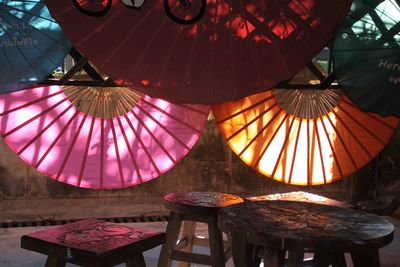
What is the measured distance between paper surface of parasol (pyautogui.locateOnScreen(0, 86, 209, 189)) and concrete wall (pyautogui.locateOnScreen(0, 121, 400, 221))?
2141mm

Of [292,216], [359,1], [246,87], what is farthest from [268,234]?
[359,1]

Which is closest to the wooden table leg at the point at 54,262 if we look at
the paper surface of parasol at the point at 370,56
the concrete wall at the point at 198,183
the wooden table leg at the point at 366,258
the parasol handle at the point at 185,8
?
the parasol handle at the point at 185,8

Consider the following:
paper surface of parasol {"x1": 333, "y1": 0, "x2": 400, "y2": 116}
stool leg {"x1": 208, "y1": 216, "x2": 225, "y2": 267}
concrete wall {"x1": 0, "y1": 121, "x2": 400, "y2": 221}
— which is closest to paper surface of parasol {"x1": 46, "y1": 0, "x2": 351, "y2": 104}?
paper surface of parasol {"x1": 333, "y1": 0, "x2": 400, "y2": 116}

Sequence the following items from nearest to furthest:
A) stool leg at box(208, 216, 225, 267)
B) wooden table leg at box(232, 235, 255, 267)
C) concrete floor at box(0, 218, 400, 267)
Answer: wooden table leg at box(232, 235, 255, 267), stool leg at box(208, 216, 225, 267), concrete floor at box(0, 218, 400, 267)

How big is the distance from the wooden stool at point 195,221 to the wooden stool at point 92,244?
17.5 inches

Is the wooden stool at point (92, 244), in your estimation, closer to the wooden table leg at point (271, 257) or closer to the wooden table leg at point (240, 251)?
the wooden table leg at point (240, 251)

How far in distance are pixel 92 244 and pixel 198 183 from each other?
3346 mm

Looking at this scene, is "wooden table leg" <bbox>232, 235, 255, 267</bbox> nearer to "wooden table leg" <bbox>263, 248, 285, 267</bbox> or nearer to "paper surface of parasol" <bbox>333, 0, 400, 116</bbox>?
"wooden table leg" <bbox>263, 248, 285, 267</bbox>

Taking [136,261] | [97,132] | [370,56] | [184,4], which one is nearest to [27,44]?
[184,4]

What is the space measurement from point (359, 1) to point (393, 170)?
376cm

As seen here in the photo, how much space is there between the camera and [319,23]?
259cm

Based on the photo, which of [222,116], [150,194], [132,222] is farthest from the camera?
[150,194]

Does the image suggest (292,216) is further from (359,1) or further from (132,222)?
(132,222)

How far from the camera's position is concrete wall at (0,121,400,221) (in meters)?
5.25
